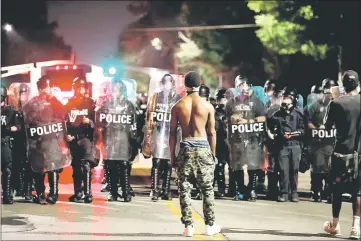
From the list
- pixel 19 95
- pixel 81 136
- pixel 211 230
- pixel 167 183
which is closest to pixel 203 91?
pixel 167 183

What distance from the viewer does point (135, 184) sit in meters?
15.3

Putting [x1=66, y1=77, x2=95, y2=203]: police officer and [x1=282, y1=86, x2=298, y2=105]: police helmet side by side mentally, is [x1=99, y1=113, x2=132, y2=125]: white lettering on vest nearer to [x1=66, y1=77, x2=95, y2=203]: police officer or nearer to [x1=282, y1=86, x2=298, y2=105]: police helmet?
[x1=66, y1=77, x2=95, y2=203]: police officer

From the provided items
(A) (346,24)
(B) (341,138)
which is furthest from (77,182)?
(A) (346,24)

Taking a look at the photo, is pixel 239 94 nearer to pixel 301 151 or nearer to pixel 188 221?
pixel 301 151

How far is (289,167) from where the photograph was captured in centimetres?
1261

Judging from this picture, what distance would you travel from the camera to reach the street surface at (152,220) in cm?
873

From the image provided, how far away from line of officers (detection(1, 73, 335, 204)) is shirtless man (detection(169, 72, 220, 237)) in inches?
140

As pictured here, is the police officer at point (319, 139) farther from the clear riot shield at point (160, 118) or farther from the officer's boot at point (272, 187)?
the clear riot shield at point (160, 118)

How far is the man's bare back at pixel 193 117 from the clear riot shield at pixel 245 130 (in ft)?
11.5

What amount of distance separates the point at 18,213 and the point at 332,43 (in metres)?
19.8

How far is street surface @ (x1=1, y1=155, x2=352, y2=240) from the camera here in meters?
8.73

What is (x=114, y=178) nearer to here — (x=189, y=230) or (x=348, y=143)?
(x=189, y=230)

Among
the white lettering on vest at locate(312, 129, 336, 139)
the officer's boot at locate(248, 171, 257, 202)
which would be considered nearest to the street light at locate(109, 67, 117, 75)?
the officer's boot at locate(248, 171, 257, 202)

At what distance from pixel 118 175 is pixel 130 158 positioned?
385mm
